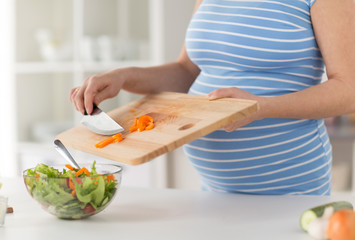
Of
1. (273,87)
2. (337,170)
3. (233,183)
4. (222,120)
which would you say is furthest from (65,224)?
(337,170)

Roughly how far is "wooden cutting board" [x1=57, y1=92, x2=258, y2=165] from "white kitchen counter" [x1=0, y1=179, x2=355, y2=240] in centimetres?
13

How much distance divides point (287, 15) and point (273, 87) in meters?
0.17

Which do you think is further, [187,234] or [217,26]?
[217,26]

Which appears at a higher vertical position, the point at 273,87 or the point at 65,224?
the point at 273,87

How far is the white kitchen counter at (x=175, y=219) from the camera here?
92cm

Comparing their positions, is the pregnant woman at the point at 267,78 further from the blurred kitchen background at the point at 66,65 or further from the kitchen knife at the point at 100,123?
the blurred kitchen background at the point at 66,65

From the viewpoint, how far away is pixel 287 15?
4.05ft

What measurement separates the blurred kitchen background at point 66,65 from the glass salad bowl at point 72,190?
1.70 meters

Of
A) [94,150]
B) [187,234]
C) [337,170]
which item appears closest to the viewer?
[187,234]

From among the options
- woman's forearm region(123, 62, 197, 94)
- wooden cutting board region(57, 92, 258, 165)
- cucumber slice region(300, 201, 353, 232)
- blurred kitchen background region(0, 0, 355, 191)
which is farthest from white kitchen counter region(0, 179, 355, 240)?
blurred kitchen background region(0, 0, 355, 191)

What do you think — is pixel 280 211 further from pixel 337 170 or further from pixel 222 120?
pixel 337 170

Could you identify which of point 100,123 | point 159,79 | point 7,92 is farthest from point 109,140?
point 7,92

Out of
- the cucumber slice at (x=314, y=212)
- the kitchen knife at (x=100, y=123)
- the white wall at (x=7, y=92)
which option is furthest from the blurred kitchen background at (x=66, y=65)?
the cucumber slice at (x=314, y=212)

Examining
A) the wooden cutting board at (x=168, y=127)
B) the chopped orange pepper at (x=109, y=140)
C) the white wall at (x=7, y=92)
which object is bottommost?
the white wall at (x=7, y=92)
